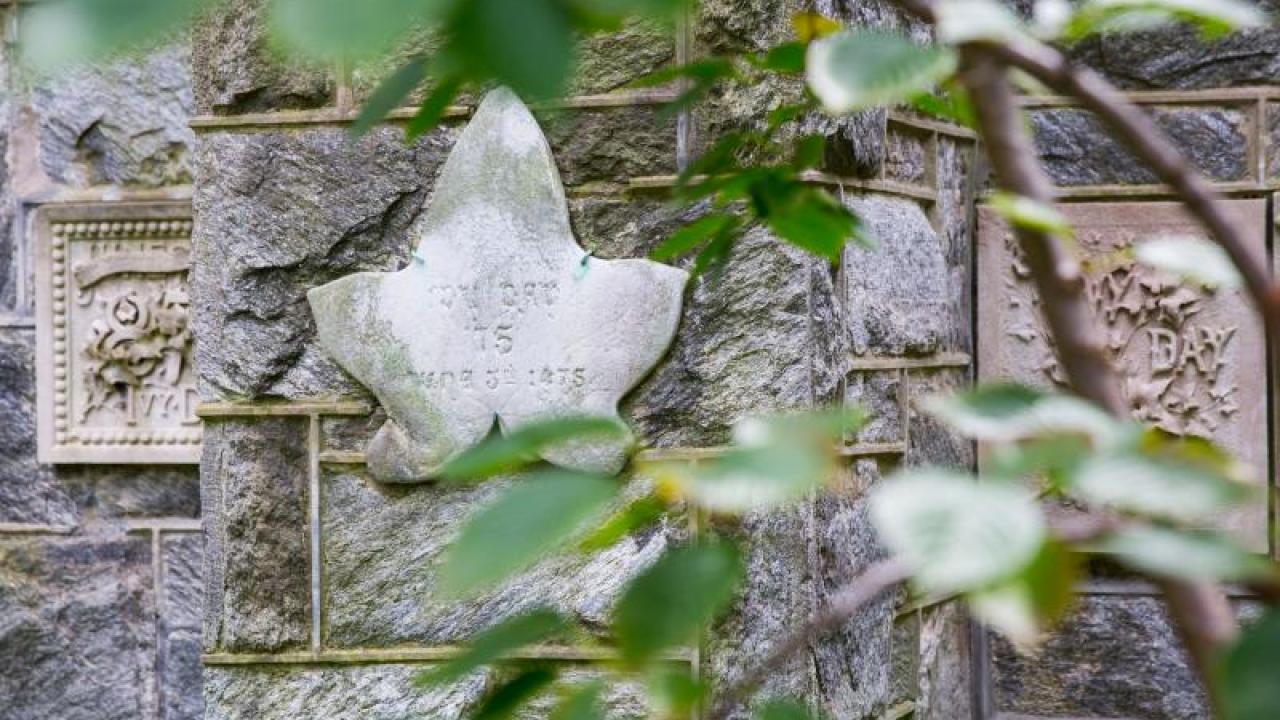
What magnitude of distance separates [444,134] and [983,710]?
1.35 m

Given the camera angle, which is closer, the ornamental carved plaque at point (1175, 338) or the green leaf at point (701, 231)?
the green leaf at point (701, 231)

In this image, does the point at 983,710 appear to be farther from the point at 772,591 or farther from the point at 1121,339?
the point at 772,591

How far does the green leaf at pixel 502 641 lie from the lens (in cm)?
59

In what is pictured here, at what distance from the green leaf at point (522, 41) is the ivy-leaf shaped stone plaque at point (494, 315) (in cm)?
176

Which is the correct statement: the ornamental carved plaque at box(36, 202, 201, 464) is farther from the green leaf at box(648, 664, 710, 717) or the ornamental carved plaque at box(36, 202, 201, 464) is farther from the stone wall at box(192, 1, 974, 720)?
the green leaf at box(648, 664, 710, 717)

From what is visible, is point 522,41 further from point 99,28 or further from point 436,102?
point 436,102

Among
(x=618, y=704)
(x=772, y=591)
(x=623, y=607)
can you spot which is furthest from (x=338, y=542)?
(x=623, y=607)

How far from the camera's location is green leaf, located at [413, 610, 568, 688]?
59 cm

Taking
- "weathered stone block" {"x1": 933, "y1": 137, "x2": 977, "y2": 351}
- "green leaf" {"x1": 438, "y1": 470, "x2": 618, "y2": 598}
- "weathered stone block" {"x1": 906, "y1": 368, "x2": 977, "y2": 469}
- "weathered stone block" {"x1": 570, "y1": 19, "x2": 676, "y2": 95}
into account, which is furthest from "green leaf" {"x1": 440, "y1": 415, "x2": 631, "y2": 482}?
"weathered stone block" {"x1": 933, "y1": 137, "x2": 977, "y2": 351}

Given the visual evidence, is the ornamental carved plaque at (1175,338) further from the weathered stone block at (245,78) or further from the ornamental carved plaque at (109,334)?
the ornamental carved plaque at (109,334)

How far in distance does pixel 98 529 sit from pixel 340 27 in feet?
9.85

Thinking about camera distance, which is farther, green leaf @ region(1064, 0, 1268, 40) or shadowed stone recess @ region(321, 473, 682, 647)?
shadowed stone recess @ region(321, 473, 682, 647)

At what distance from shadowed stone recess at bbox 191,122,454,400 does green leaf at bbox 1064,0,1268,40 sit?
5.62 feet

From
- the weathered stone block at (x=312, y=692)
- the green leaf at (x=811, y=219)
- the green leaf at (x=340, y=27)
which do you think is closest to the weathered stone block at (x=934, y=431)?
the weathered stone block at (x=312, y=692)
